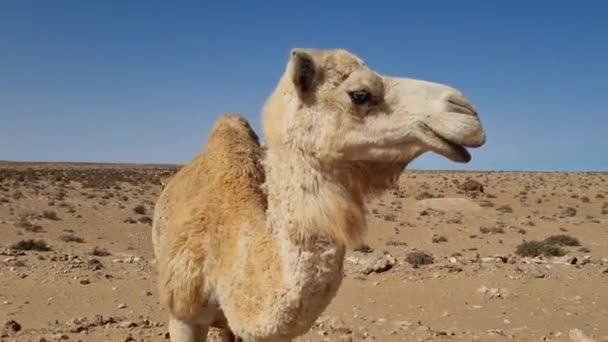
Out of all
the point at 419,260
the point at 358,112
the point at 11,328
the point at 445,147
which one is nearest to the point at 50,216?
the point at 419,260

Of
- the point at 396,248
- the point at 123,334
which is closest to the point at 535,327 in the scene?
the point at 123,334

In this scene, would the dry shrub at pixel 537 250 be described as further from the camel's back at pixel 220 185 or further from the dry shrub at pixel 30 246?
the camel's back at pixel 220 185

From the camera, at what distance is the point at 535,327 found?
795cm

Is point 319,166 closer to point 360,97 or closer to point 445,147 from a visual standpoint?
point 360,97

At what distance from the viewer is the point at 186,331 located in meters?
4.20

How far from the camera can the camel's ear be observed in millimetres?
3022

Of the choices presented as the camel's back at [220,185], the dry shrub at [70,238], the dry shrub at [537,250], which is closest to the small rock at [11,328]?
the camel's back at [220,185]

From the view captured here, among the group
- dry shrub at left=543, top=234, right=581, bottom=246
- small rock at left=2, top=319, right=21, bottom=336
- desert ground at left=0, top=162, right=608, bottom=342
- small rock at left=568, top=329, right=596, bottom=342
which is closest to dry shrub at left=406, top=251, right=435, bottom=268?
desert ground at left=0, top=162, right=608, bottom=342

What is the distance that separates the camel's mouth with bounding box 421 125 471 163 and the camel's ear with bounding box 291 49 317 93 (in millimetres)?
612

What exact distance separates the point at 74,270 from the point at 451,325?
19.4ft

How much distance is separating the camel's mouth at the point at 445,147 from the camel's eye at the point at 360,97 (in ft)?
1.14

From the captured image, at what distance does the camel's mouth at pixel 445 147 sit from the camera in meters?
2.77

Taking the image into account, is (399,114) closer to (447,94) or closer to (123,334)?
(447,94)

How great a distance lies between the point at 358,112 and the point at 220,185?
1.45 metres
